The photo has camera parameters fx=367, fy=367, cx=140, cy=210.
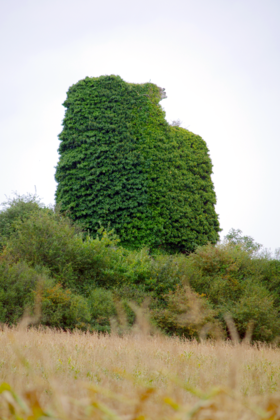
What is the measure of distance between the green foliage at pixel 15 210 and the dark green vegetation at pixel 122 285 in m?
4.54

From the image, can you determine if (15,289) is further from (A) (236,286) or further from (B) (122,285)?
(A) (236,286)

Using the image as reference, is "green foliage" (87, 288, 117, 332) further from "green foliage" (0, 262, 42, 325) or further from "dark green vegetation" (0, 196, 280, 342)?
"green foliage" (0, 262, 42, 325)

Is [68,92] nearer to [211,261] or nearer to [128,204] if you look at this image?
[128,204]

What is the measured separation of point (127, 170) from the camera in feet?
62.6

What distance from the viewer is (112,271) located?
1320 cm

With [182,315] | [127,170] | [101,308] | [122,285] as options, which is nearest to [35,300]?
[101,308]

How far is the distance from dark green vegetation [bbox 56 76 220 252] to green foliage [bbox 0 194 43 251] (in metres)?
1.42

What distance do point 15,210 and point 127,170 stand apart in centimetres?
605

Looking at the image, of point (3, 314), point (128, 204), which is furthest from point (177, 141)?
point (3, 314)

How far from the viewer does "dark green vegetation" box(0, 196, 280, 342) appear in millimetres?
10734

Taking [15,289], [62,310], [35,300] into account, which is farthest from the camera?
[15,289]

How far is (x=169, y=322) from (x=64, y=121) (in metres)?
12.8

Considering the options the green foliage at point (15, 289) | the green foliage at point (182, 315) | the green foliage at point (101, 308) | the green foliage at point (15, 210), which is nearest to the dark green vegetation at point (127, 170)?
the green foliage at point (15, 210)

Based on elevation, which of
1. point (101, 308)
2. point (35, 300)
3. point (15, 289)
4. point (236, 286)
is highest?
point (236, 286)
